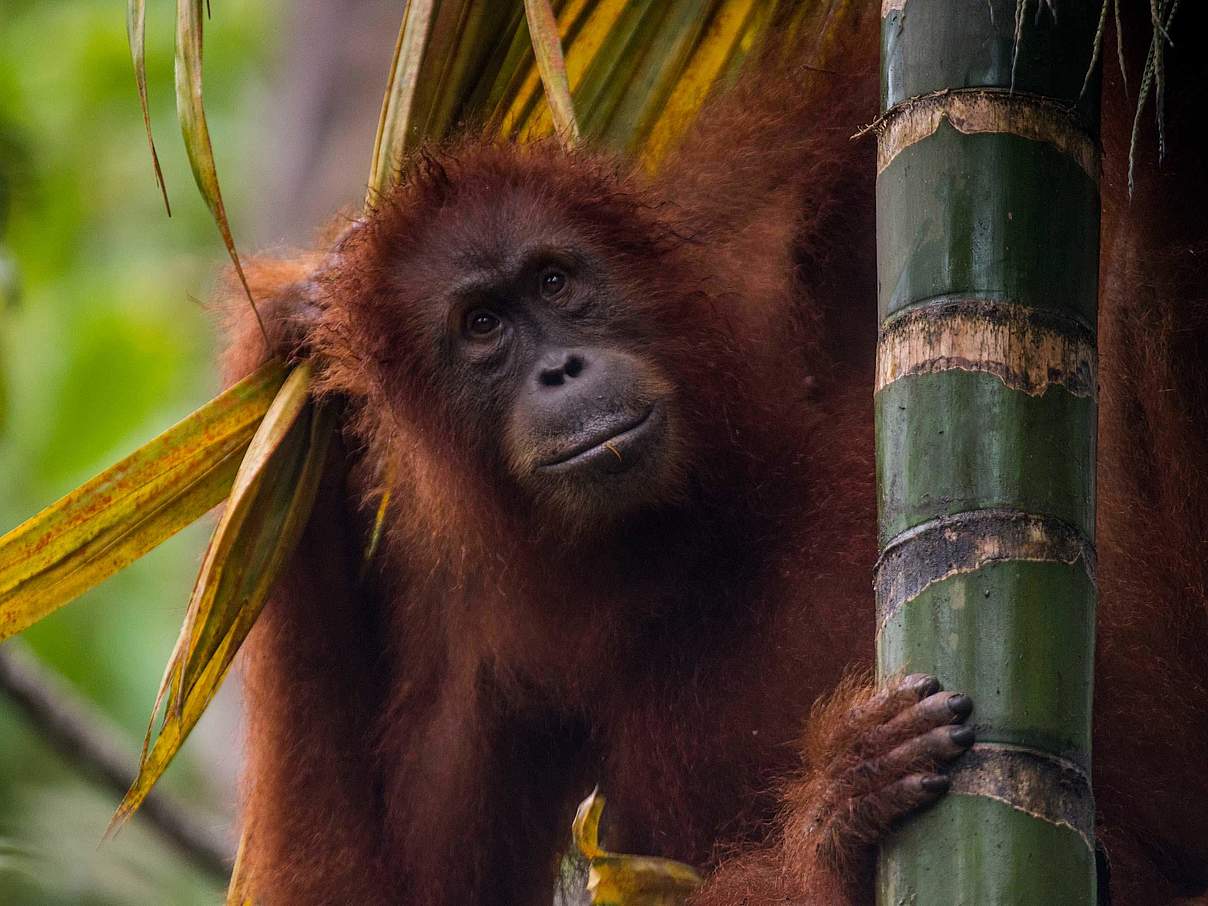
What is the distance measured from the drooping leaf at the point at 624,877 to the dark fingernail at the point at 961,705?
2.82ft

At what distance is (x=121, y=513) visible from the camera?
3123 millimetres

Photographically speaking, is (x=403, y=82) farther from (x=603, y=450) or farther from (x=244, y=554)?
(x=244, y=554)

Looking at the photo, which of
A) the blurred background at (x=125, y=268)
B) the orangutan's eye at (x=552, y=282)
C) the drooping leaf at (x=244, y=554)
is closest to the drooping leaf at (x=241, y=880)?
the drooping leaf at (x=244, y=554)

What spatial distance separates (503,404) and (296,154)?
5.50 metres

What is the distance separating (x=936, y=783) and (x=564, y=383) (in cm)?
158

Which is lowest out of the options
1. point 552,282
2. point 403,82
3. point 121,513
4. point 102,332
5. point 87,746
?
point 121,513

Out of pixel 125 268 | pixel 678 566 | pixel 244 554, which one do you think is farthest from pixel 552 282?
pixel 125 268

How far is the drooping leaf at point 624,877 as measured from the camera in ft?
8.94

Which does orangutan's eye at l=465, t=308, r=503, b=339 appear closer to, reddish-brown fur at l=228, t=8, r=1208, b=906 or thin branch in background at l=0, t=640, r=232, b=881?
reddish-brown fur at l=228, t=8, r=1208, b=906

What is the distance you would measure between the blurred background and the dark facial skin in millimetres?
3460

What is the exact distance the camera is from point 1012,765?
1.99 m

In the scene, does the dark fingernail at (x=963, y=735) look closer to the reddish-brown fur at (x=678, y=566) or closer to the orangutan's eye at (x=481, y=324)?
the reddish-brown fur at (x=678, y=566)

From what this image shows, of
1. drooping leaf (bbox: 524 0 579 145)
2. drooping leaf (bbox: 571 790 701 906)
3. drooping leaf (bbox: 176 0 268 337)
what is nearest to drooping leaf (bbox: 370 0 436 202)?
drooping leaf (bbox: 524 0 579 145)

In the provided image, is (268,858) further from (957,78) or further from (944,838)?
(957,78)
